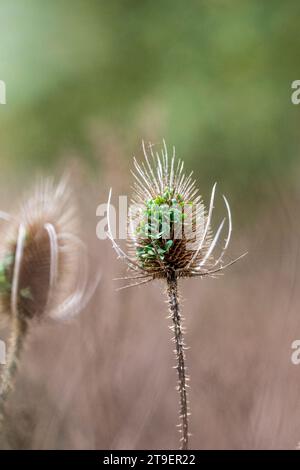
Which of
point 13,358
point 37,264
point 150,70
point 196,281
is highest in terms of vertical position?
point 150,70

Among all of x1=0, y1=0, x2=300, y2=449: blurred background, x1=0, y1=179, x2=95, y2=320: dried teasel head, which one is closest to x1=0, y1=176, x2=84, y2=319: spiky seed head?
x1=0, y1=179, x2=95, y2=320: dried teasel head

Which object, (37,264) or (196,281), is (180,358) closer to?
A: (37,264)

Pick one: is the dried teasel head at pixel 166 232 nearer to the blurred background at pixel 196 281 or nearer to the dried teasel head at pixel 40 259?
the dried teasel head at pixel 40 259

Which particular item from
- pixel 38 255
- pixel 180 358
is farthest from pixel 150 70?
pixel 180 358

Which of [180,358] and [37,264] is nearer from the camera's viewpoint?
[180,358]

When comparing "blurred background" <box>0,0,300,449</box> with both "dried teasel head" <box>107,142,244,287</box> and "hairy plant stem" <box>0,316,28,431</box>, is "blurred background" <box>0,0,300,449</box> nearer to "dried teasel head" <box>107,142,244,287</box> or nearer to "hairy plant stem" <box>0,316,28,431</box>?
"hairy plant stem" <box>0,316,28,431</box>

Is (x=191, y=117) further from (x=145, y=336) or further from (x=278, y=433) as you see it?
(x=278, y=433)
